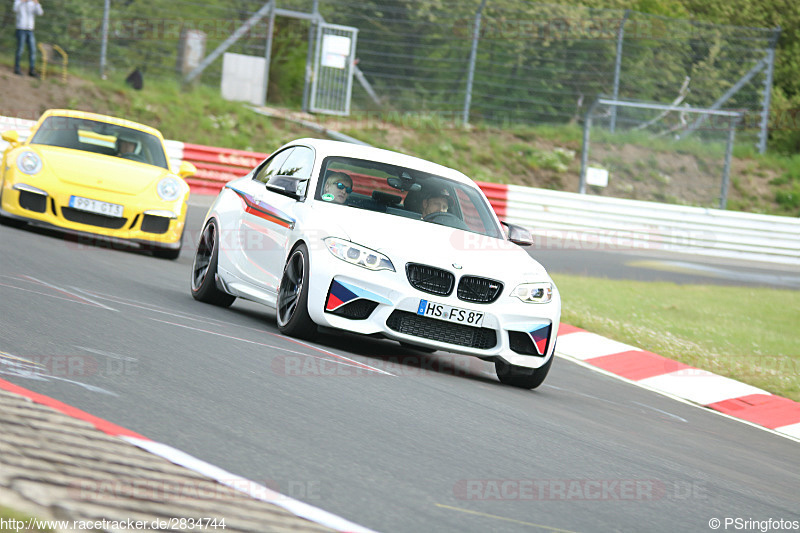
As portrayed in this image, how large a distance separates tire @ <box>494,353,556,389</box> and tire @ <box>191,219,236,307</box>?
269 cm

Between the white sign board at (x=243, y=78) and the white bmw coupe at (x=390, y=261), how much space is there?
758 inches

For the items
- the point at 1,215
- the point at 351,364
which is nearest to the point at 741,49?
the point at 1,215

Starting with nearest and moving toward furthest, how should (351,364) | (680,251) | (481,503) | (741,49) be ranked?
(481,503), (351,364), (680,251), (741,49)

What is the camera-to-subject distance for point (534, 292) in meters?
8.18

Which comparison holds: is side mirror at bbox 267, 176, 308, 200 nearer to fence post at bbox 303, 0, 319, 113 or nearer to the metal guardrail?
the metal guardrail

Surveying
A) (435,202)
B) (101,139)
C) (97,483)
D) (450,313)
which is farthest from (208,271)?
(97,483)

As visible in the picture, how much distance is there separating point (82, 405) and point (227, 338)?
2.78 m

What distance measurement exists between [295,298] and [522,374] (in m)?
1.69

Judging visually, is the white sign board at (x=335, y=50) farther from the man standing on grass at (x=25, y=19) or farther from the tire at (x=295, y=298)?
the tire at (x=295, y=298)

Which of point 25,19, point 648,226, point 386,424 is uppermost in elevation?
point 25,19

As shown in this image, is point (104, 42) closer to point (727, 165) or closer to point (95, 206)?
point (727, 165)

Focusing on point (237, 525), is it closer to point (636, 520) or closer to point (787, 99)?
point (636, 520)

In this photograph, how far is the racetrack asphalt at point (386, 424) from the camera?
181 inches

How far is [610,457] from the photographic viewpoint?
6082 mm
